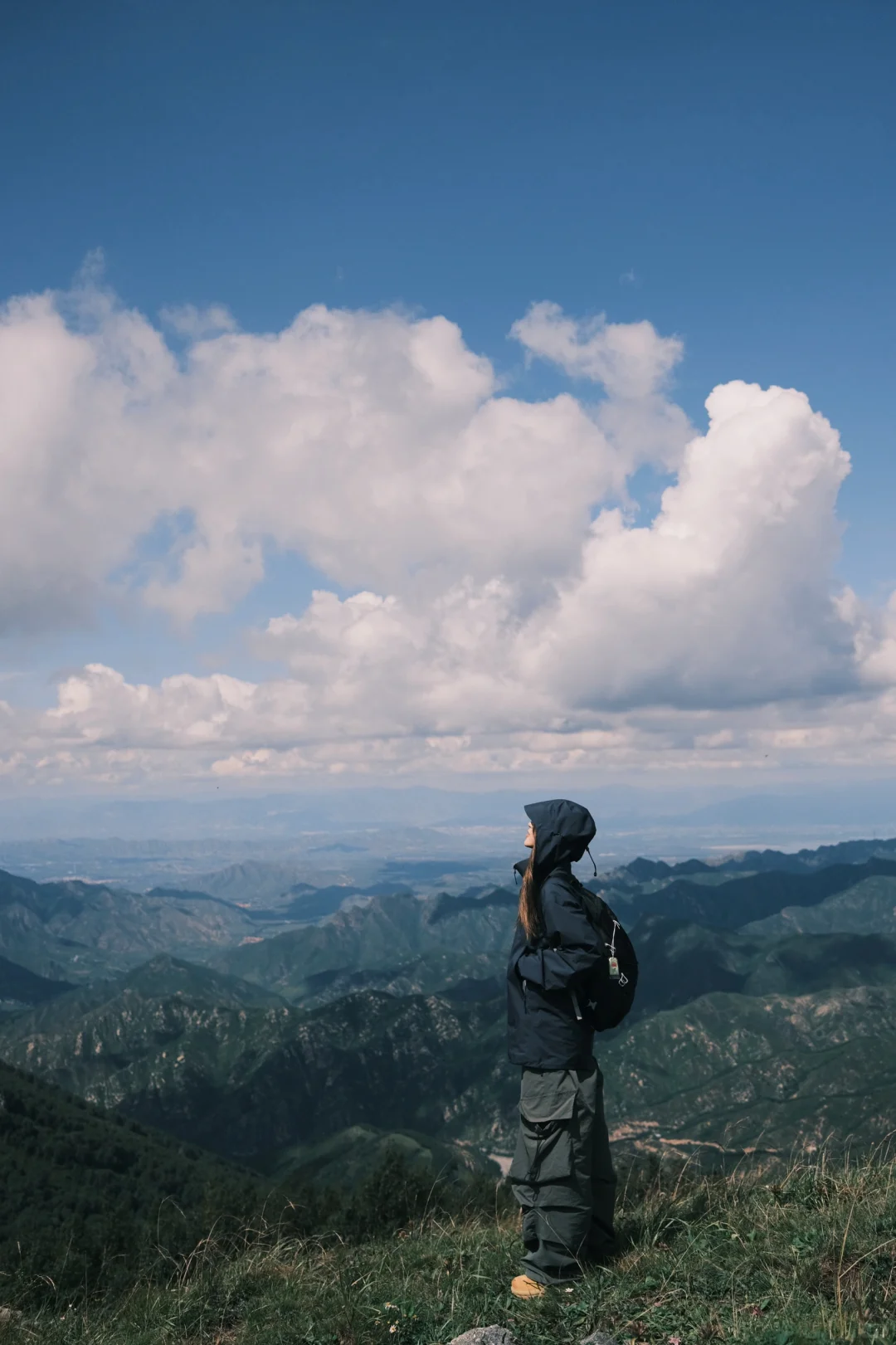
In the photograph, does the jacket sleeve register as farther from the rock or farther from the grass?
the rock

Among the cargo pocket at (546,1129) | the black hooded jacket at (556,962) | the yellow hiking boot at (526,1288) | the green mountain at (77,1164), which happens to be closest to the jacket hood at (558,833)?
the black hooded jacket at (556,962)

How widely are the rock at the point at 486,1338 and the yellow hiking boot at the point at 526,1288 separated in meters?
0.89

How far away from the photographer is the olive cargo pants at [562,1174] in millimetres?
7273

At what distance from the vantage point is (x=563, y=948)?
7730mm

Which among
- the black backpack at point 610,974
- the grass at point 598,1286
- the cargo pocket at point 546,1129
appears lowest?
the grass at point 598,1286

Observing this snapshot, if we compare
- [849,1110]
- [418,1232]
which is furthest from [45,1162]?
[849,1110]

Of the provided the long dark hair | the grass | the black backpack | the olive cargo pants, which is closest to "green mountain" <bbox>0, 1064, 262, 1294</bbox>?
the grass

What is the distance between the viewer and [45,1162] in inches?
4852

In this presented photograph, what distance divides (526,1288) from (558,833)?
3.87m

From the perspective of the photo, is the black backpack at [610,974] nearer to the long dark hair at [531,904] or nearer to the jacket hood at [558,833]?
the jacket hood at [558,833]

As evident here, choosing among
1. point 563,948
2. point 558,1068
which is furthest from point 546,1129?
point 563,948

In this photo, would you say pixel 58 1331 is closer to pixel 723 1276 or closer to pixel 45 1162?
pixel 723 1276

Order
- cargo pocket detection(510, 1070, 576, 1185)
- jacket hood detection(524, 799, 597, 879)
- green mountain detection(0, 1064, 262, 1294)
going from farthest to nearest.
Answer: green mountain detection(0, 1064, 262, 1294) < jacket hood detection(524, 799, 597, 879) < cargo pocket detection(510, 1070, 576, 1185)

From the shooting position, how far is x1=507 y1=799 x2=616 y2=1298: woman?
24.0 ft
